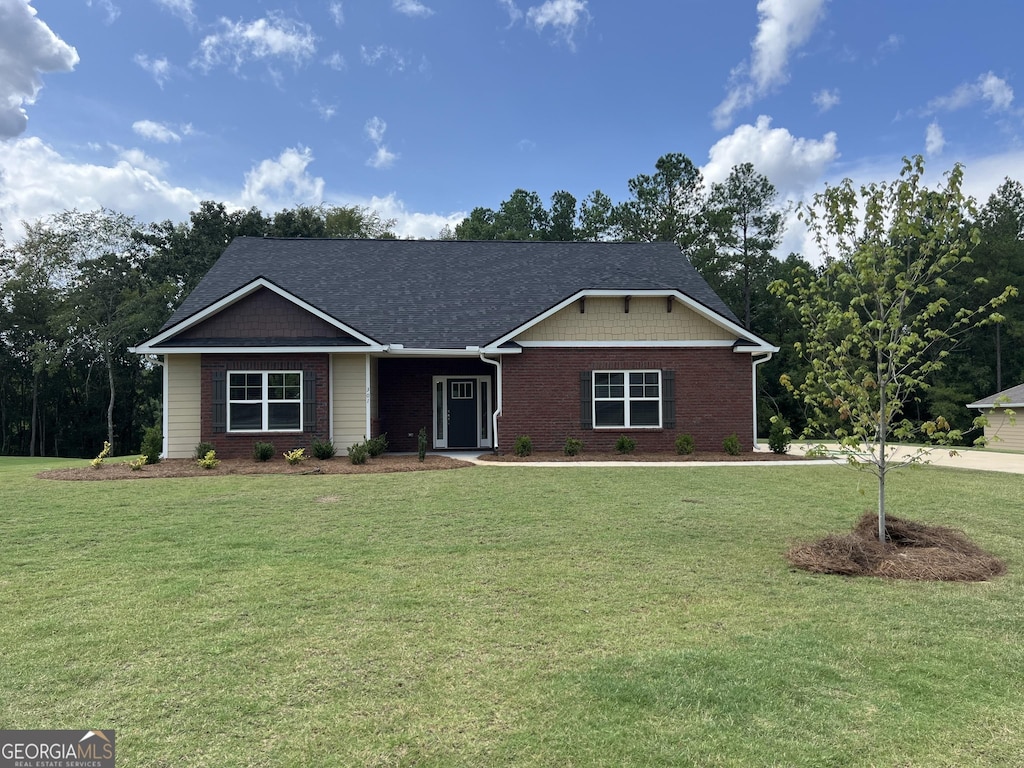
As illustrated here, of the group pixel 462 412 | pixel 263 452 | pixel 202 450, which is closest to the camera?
pixel 263 452

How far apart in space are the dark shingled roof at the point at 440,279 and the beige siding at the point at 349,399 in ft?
3.12

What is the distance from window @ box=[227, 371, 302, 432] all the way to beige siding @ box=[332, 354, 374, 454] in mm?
929

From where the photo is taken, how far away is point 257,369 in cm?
1561

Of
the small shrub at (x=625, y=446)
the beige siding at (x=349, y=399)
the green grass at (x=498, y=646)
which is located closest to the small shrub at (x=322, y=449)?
the beige siding at (x=349, y=399)

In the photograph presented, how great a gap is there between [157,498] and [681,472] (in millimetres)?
9564

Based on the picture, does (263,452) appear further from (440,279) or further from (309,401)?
(440,279)

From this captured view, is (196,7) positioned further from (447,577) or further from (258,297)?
(447,577)

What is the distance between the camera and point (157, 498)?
32.3 ft

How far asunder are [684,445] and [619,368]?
260 centimetres

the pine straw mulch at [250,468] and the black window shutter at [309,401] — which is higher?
the black window shutter at [309,401]

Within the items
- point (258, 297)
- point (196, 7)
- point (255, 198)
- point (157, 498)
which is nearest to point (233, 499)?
point (157, 498)

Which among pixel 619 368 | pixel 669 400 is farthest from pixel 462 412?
pixel 669 400

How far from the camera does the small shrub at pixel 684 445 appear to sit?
52.4 ft

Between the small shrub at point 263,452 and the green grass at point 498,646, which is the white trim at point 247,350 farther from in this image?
the green grass at point 498,646
